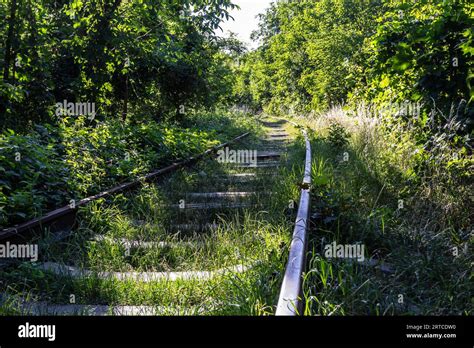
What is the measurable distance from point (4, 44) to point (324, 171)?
566 cm

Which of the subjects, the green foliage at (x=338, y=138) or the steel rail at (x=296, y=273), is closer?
the steel rail at (x=296, y=273)

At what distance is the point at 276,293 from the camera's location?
2.72m

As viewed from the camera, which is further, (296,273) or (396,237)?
(396,237)

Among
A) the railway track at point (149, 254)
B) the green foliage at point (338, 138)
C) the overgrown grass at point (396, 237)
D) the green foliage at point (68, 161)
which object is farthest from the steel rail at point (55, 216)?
the green foliage at point (338, 138)

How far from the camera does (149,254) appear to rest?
3723 mm

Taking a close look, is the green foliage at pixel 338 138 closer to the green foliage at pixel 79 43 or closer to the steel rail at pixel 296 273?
the green foliage at pixel 79 43

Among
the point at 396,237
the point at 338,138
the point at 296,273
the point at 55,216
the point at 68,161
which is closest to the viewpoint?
the point at 296,273

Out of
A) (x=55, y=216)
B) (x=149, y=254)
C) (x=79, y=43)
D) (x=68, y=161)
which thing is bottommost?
(x=149, y=254)

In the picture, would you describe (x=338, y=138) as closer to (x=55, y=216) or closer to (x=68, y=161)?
(x=68, y=161)

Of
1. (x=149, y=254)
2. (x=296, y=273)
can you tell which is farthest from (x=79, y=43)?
(x=296, y=273)

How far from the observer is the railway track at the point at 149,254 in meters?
2.85

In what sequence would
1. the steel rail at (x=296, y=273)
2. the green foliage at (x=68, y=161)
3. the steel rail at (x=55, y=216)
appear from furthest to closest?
the green foliage at (x=68, y=161), the steel rail at (x=55, y=216), the steel rail at (x=296, y=273)

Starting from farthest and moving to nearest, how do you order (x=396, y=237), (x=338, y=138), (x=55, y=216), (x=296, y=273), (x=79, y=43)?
(x=338, y=138), (x=79, y=43), (x=55, y=216), (x=396, y=237), (x=296, y=273)
